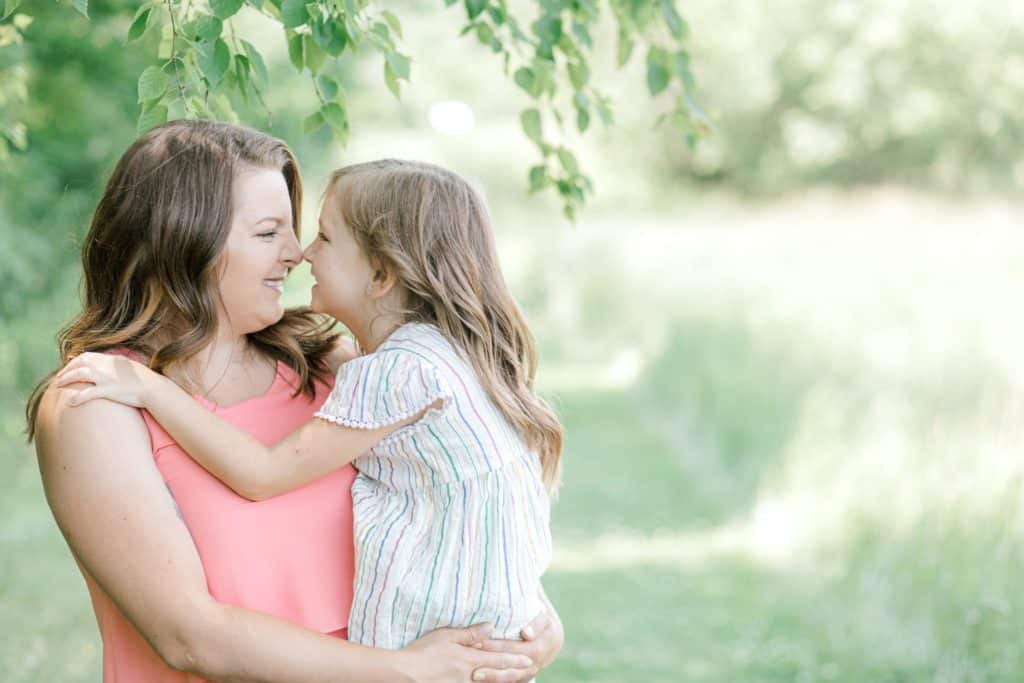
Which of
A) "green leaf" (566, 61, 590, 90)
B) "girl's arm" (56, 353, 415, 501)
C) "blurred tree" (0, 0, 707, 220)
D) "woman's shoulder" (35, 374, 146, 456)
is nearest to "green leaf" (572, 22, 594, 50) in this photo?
"blurred tree" (0, 0, 707, 220)

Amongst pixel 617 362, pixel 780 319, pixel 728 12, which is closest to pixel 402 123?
pixel 728 12

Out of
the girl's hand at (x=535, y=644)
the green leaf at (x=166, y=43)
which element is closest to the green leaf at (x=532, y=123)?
the green leaf at (x=166, y=43)

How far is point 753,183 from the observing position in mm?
36219

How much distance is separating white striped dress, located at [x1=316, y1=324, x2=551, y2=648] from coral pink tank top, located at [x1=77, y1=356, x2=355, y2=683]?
0.15ft

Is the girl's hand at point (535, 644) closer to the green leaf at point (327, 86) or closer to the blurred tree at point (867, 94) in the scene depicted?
the green leaf at point (327, 86)

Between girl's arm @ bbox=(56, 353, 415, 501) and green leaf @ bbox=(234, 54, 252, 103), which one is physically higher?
green leaf @ bbox=(234, 54, 252, 103)

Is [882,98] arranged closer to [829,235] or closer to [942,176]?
[942,176]

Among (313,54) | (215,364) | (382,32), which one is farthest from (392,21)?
(215,364)

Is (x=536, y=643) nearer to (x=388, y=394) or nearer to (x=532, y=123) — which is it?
(x=388, y=394)

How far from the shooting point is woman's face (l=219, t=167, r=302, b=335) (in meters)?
2.21

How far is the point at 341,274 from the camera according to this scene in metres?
2.40

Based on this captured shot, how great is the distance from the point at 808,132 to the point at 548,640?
3319 centimetres

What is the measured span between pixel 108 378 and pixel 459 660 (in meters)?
0.73

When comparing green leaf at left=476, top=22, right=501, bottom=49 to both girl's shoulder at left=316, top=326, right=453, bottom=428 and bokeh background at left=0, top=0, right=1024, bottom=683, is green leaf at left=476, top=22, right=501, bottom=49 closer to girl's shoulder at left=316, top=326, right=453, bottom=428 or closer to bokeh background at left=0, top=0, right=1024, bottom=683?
bokeh background at left=0, top=0, right=1024, bottom=683
